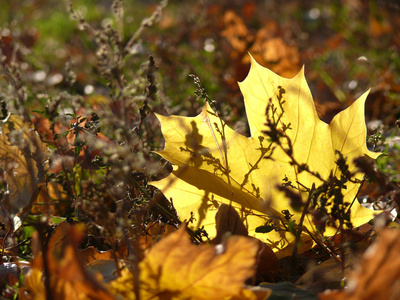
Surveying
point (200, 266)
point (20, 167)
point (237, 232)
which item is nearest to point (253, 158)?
point (237, 232)

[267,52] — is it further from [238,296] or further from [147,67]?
[238,296]

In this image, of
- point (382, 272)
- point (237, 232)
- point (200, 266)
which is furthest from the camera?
point (237, 232)

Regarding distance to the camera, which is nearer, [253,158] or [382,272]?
[382,272]

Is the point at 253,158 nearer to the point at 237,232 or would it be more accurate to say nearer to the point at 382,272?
the point at 237,232

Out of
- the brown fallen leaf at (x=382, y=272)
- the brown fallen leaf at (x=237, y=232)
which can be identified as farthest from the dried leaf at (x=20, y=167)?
the brown fallen leaf at (x=382, y=272)

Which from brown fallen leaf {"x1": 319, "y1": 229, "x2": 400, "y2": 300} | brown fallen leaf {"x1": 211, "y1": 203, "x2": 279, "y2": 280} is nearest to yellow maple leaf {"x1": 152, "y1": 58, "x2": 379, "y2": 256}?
brown fallen leaf {"x1": 211, "y1": 203, "x2": 279, "y2": 280}

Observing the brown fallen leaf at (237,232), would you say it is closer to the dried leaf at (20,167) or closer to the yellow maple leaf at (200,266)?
the yellow maple leaf at (200,266)

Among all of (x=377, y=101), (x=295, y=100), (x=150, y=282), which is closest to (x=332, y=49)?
(x=377, y=101)
